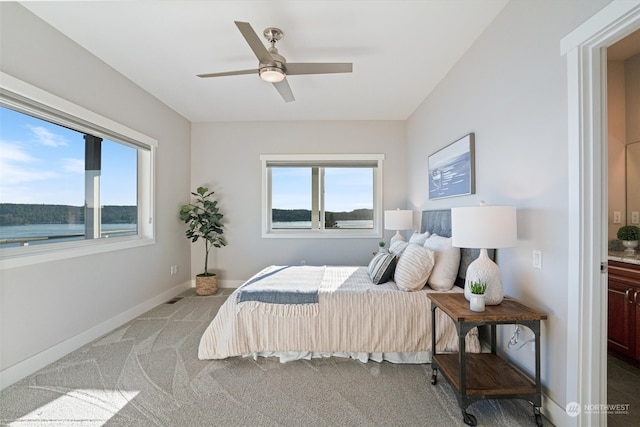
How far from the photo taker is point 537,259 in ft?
5.62

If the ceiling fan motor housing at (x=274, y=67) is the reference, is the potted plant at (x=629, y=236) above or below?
below

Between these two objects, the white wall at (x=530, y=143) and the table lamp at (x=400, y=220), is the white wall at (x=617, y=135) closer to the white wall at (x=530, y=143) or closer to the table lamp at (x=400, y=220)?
the white wall at (x=530, y=143)

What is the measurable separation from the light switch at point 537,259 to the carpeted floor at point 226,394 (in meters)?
0.91

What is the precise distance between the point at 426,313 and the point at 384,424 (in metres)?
0.90

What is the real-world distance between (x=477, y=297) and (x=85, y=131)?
3710 mm

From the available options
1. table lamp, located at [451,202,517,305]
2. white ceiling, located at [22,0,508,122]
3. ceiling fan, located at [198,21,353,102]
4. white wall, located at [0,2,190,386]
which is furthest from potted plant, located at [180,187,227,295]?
table lamp, located at [451,202,517,305]

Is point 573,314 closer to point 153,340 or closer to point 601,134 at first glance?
point 601,134

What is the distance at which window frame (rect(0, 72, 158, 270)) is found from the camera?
1997 mm

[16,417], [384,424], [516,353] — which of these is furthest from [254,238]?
[516,353]

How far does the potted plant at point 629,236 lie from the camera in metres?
2.29

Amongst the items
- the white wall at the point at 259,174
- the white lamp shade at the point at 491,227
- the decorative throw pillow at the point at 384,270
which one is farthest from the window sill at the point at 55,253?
the white lamp shade at the point at 491,227

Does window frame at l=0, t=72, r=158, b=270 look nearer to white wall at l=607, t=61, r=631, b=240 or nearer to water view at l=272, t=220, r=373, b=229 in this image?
water view at l=272, t=220, r=373, b=229

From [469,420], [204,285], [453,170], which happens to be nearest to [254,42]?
[453,170]

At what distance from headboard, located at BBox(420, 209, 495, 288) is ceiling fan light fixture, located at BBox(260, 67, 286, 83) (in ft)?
7.06
